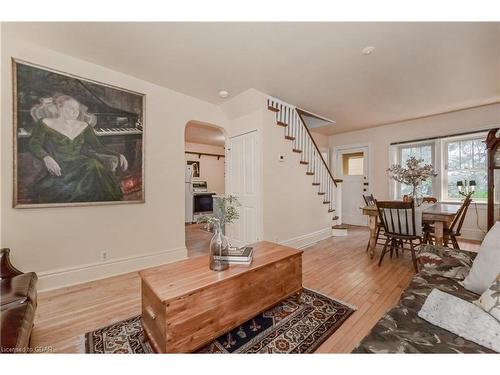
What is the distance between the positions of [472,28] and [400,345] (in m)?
2.68

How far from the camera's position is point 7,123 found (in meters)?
1.97

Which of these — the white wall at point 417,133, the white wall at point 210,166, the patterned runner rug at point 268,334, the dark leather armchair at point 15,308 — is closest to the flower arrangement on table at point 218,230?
the patterned runner rug at point 268,334

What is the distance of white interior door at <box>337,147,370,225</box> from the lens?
540cm

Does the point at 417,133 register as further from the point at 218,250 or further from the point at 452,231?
the point at 218,250

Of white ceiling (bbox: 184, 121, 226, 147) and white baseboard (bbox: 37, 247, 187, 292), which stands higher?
white ceiling (bbox: 184, 121, 226, 147)

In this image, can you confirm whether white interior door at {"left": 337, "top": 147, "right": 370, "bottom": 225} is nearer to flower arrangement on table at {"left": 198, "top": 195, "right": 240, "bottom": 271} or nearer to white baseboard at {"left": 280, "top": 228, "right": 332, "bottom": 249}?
white baseboard at {"left": 280, "top": 228, "right": 332, "bottom": 249}

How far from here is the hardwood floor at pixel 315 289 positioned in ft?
4.91

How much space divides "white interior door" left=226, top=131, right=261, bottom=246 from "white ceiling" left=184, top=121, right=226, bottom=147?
55.6 inches

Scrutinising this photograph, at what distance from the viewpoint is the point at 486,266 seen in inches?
48.3

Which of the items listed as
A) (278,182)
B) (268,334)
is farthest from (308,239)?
(268,334)

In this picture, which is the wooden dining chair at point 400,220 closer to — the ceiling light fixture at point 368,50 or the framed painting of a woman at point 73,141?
the ceiling light fixture at point 368,50

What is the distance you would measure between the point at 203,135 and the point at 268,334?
16.7ft

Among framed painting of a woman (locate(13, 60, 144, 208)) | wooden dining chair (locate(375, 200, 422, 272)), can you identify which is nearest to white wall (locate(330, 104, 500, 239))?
wooden dining chair (locate(375, 200, 422, 272))
